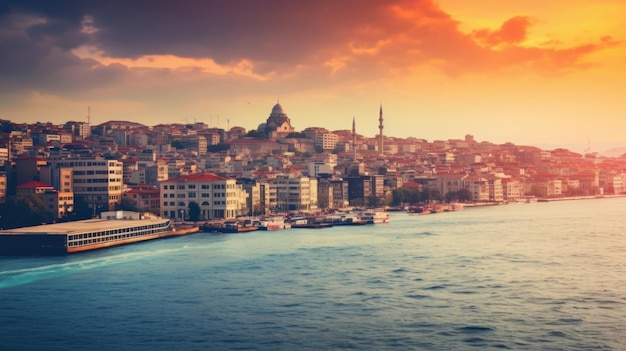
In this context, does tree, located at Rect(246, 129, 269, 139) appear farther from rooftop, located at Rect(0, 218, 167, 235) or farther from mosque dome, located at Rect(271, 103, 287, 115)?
rooftop, located at Rect(0, 218, 167, 235)

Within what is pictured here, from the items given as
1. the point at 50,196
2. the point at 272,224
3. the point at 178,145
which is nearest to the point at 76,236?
the point at 50,196

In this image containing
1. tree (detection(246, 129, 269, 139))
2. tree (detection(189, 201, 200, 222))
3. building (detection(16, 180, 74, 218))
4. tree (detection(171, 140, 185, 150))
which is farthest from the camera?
tree (detection(246, 129, 269, 139))

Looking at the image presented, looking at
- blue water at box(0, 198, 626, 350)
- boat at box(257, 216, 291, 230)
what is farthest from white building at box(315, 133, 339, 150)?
blue water at box(0, 198, 626, 350)

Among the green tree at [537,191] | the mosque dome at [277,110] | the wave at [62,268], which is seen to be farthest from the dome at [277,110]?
the wave at [62,268]

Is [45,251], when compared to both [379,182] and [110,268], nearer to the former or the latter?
[110,268]

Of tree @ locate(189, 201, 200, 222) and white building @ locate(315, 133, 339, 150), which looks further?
white building @ locate(315, 133, 339, 150)

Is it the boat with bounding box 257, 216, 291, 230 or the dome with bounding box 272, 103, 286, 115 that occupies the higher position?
the dome with bounding box 272, 103, 286, 115

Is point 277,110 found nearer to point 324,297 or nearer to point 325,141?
point 325,141

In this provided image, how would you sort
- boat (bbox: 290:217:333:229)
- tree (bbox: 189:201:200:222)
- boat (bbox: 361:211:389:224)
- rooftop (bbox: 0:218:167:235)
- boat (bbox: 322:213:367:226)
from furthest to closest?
1. boat (bbox: 361:211:389:224)
2. boat (bbox: 322:213:367:226)
3. tree (bbox: 189:201:200:222)
4. boat (bbox: 290:217:333:229)
5. rooftop (bbox: 0:218:167:235)
